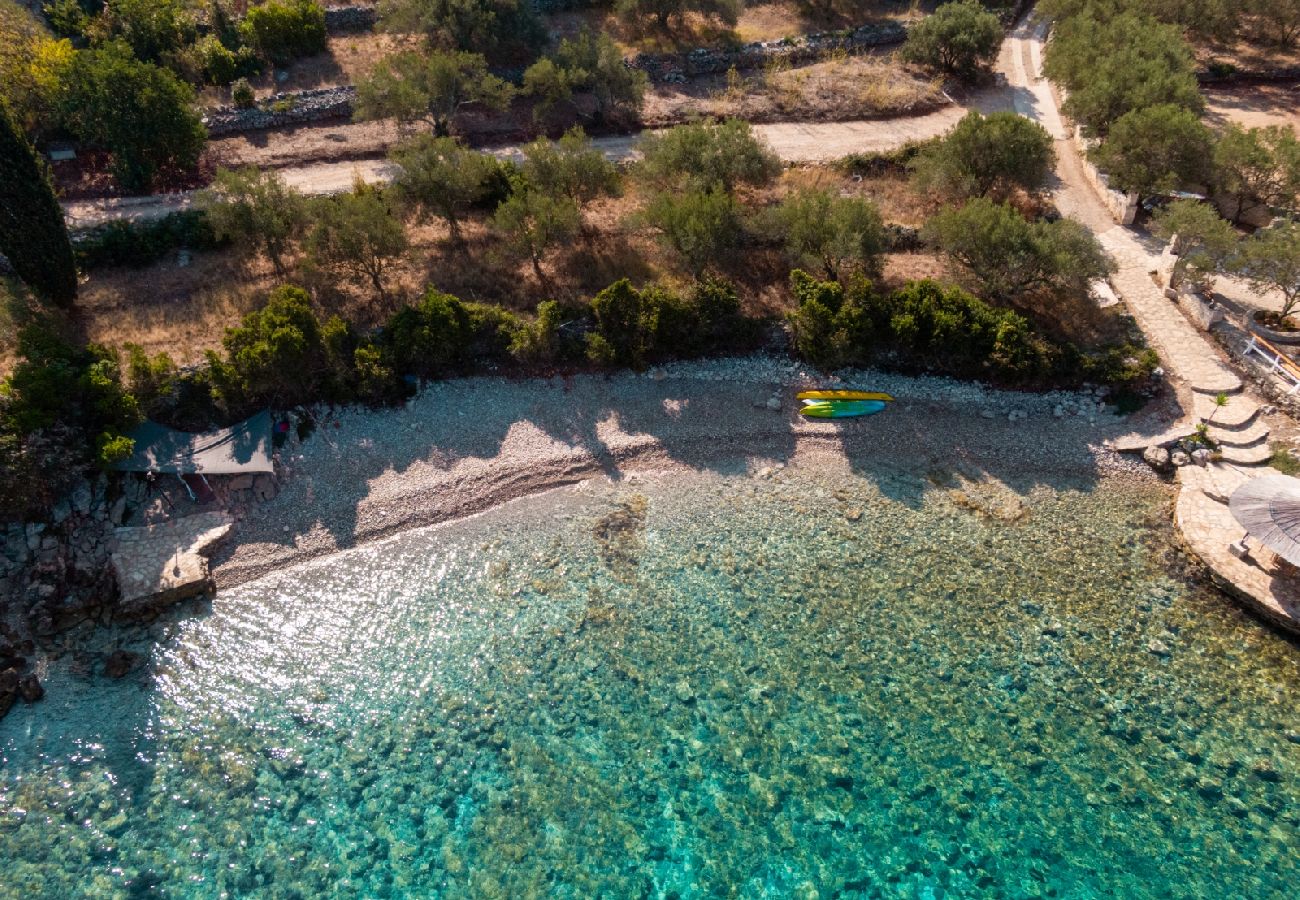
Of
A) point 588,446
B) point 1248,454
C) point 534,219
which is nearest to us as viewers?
point 1248,454

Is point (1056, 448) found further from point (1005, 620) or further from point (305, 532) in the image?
point (305, 532)

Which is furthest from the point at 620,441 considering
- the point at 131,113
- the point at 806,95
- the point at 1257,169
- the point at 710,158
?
the point at 1257,169

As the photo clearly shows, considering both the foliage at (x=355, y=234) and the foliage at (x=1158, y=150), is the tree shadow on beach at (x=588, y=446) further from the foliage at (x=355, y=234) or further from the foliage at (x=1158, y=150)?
the foliage at (x=1158, y=150)

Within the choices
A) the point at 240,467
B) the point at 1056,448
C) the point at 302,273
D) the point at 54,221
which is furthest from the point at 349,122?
the point at 1056,448

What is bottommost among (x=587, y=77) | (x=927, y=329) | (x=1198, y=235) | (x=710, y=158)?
(x=927, y=329)

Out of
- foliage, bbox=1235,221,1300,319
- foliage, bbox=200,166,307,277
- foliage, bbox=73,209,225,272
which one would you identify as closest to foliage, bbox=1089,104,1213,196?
foliage, bbox=1235,221,1300,319

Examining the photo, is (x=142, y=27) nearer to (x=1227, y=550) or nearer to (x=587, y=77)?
(x=587, y=77)

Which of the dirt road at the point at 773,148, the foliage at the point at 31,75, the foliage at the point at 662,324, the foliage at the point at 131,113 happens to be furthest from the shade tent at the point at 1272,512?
the foliage at the point at 31,75

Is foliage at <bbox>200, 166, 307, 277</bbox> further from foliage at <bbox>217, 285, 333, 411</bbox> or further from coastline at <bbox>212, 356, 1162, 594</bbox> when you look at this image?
coastline at <bbox>212, 356, 1162, 594</bbox>
